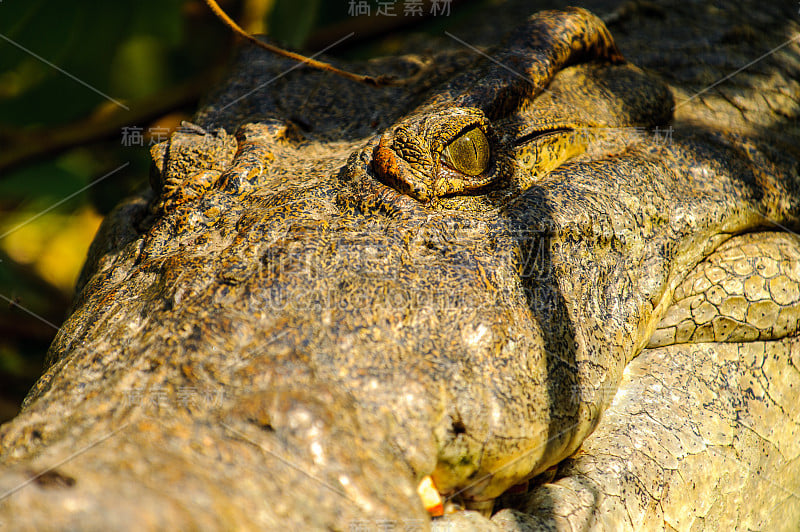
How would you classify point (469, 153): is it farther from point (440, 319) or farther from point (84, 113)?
point (84, 113)

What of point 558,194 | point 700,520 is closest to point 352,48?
point 558,194

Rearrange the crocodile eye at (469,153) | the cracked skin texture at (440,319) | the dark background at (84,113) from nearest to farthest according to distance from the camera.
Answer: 1. the cracked skin texture at (440,319)
2. the crocodile eye at (469,153)
3. the dark background at (84,113)

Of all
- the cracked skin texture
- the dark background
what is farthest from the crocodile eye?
the dark background

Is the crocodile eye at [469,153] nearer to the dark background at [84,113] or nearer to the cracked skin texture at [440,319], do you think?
the cracked skin texture at [440,319]

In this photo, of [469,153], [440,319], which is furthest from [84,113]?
[440,319]

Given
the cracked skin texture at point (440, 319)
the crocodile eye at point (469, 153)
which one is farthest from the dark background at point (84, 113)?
the crocodile eye at point (469, 153)

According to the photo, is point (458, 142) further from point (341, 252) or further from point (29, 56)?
point (29, 56)
